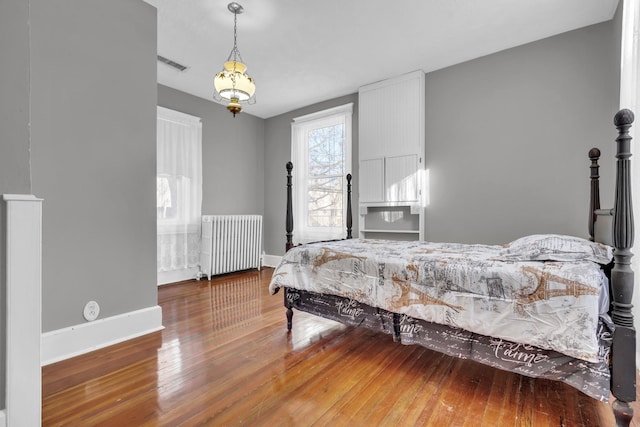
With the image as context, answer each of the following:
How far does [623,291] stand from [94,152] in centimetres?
323

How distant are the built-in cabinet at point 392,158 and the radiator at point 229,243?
1926 millimetres

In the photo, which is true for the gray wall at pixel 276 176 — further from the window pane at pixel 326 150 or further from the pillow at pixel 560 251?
the pillow at pixel 560 251

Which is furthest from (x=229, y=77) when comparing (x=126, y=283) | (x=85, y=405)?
(x=85, y=405)

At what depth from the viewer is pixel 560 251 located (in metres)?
1.61

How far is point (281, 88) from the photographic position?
4.33 metres

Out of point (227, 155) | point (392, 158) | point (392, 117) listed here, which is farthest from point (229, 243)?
point (392, 117)

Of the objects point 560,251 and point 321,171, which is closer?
point 560,251

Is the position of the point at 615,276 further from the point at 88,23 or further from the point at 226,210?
the point at 226,210

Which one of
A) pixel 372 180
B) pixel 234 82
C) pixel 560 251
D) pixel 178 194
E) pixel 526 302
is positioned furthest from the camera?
pixel 178 194

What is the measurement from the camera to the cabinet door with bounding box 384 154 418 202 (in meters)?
3.82

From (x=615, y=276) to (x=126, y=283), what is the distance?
3.06 m

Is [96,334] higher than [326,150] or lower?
lower

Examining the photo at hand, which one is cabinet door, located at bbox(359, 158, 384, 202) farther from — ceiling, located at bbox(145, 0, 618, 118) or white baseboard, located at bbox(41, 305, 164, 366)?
white baseboard, located at bbox(41, 305, 164, 366)

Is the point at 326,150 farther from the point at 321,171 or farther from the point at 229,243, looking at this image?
the point at 229,243
